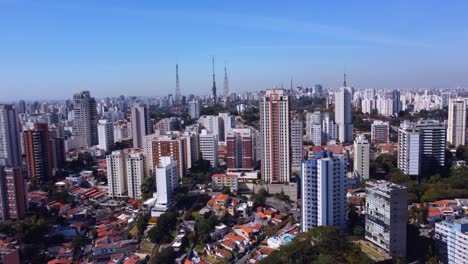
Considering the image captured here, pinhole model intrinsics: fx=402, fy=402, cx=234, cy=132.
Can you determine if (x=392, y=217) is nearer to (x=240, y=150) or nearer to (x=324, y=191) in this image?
(x=324, y=191)

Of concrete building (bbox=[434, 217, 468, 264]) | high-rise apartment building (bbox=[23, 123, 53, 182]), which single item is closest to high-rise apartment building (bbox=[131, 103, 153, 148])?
high-rise apartment building (bbox=[23, 123, 53, 182])

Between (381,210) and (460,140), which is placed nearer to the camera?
(381,210)

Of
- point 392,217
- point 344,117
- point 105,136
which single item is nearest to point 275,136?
point 392,217

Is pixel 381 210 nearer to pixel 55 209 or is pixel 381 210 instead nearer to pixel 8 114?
pixel 55 209

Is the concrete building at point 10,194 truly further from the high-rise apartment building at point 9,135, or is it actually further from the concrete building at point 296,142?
the concrete building at point 296,142

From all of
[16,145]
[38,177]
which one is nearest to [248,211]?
[38,177]

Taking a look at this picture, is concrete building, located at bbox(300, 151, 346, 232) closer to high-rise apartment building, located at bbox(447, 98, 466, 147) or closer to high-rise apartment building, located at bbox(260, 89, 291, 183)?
high-rise apartment building, located at bbox(260, 89, 291, 183)
